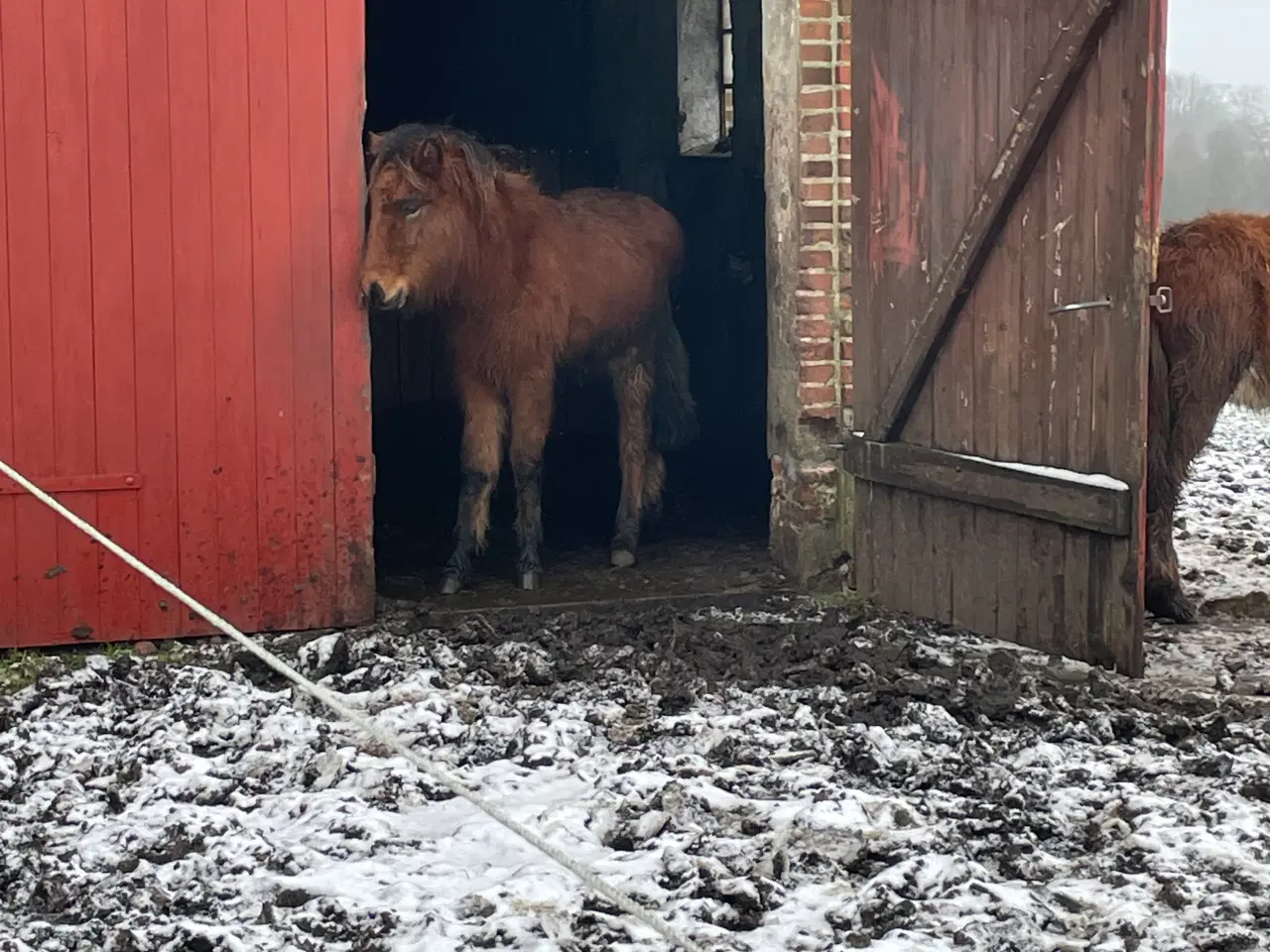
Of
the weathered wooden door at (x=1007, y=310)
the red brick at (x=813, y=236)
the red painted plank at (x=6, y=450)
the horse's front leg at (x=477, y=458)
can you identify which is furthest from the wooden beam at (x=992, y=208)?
the red painted plank at (x=6, y=450)

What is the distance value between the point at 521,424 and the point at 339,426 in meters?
1.13

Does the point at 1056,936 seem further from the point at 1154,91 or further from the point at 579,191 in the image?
the point at 579,191

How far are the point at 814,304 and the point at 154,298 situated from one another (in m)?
2.55

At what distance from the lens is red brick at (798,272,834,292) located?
250 inches

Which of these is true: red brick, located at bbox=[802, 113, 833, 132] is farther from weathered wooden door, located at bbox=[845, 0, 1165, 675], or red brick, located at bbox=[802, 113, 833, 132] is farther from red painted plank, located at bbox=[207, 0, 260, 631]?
red painted plank, located at bbox=[207, 0, 260, 631]

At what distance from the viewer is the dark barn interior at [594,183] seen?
8.35 meters

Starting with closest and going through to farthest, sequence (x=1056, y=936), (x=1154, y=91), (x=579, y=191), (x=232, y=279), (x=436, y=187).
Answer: (x=1056, y=936)
(x=1154, y=91)
(x=232, y=279)
(x=436, y=187)
(x=579, y=191)

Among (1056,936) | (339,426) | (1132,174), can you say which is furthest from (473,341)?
(1056,936)

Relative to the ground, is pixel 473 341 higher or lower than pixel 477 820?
higher

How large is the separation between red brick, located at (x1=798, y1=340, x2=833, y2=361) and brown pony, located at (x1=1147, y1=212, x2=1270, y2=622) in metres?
1.26

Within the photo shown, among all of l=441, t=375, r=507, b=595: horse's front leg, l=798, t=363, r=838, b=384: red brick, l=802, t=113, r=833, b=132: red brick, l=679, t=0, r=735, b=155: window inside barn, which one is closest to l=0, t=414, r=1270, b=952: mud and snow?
l=441, t=375, r=507, b=595: horse's front leg

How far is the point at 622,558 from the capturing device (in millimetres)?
7039

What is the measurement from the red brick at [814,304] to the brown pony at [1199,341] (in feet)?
4.14

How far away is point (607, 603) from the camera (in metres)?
6.25
